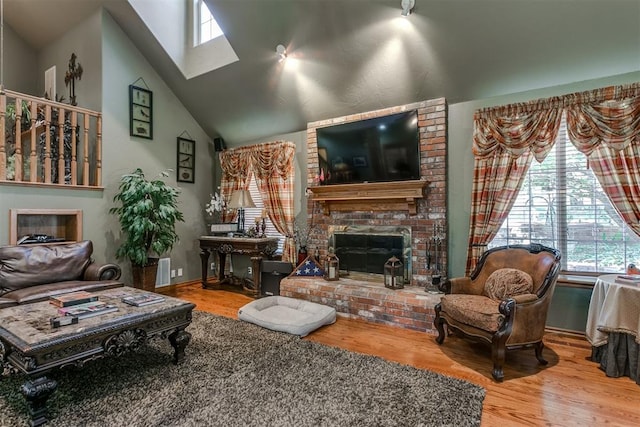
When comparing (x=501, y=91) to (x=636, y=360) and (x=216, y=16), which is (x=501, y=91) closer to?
(x=636, y=360)

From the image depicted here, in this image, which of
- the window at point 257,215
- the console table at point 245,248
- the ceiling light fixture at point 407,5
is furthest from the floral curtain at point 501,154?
the window at point 257,215

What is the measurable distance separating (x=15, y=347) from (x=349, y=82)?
3736mm

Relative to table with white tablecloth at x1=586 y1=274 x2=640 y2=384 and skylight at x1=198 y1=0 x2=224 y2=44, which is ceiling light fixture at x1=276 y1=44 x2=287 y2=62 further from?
table with white tablecloth at x1=586 y1=274 x2=640 y2=384

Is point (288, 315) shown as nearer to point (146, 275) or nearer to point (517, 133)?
point (146, 275)

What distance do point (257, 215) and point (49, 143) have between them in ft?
9.08

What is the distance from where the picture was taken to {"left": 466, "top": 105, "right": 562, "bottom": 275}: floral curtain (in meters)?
3.10

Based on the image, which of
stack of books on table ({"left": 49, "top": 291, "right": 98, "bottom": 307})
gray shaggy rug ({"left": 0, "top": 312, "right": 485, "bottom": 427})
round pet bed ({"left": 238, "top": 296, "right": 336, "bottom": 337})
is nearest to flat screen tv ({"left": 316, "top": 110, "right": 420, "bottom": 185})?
round pet bed ({"left": 238, "top": 296, "right": 336, "bottom": 337})

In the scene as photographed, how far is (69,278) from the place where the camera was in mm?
3393

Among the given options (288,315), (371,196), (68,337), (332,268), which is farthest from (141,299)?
(371,196)

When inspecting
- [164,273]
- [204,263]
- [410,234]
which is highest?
[410,234]

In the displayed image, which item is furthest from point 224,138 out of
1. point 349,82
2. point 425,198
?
point 425,198

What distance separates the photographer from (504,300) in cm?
246

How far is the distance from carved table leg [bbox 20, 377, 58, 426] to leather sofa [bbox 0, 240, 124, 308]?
1.41m

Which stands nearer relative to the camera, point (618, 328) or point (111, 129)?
point (618, 328)
